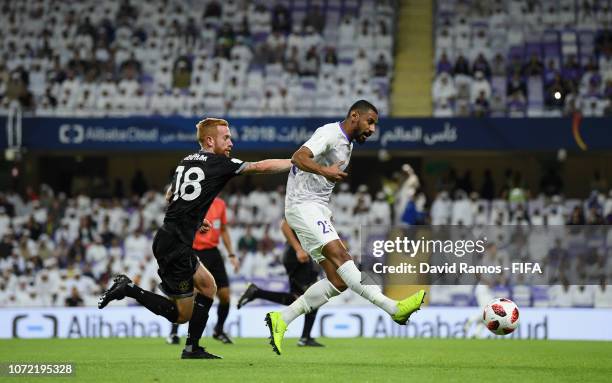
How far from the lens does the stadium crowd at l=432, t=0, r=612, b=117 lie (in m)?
28.5

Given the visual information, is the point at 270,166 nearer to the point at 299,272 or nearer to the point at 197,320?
the point at 197,320

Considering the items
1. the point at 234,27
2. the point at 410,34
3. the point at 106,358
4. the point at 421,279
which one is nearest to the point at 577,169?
the point at 410,34

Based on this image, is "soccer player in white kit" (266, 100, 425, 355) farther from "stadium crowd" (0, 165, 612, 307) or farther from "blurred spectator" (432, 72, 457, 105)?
"blurred spectator" (432, 72, 457, 105)

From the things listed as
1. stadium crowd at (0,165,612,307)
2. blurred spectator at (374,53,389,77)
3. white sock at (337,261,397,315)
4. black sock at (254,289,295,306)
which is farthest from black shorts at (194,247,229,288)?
blurred spectator at (374,53,389,77)

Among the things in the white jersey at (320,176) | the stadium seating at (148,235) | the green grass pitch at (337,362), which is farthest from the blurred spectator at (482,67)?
the white jersey at (320,176)

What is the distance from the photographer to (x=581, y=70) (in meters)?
29.4

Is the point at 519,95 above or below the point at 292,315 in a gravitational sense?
above

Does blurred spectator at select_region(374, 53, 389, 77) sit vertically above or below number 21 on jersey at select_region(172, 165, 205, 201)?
above

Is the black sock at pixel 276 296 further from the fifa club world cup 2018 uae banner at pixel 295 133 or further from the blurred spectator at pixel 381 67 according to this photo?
the blurred spectator at pixel 381 67

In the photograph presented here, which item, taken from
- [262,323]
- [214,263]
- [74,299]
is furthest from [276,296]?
[74,299]

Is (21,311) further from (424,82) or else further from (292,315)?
(424,82)

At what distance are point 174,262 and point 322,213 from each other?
154 cm

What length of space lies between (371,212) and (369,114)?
17.1 meters

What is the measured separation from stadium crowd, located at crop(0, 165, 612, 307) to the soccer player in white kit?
12.5 meters
